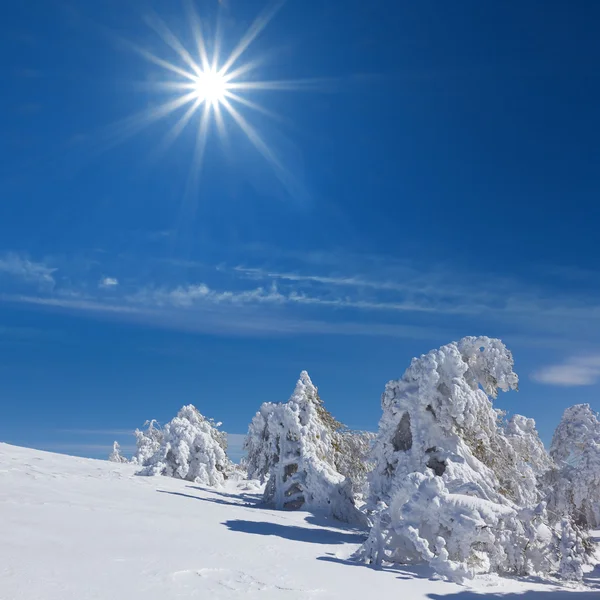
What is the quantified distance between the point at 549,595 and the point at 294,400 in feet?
42.6

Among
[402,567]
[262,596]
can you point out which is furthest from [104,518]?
[402,567]

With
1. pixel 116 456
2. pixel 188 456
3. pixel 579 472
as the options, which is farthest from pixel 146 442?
pixel 579 472

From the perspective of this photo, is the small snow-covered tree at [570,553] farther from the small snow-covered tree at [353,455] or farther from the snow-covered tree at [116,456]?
the snow-covered tree at [116,456]

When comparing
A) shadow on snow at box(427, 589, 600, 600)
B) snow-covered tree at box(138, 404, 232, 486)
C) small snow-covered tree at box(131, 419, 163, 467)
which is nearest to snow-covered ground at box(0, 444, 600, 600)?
shadow on snow at box(427, 589, 600, 600)

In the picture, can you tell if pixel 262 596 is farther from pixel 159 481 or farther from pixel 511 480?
pixel 159 481

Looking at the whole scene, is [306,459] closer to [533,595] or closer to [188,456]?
[533,595]

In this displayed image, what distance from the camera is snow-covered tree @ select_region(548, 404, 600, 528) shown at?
19531 millimetres

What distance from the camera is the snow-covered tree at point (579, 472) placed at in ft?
64.1

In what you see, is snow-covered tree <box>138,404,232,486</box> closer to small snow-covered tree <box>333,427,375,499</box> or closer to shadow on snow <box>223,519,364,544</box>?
small snow-covered tree <box>333,427,375,499</box>

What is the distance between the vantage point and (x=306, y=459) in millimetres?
18797

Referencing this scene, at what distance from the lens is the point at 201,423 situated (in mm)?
32062

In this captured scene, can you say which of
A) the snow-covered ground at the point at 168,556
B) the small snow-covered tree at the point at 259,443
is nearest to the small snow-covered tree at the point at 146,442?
the small snow-covered tree at the point at 259,443

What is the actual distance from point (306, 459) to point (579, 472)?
34.0 ft

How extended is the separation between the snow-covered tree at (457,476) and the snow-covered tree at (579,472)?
2.93 meters
